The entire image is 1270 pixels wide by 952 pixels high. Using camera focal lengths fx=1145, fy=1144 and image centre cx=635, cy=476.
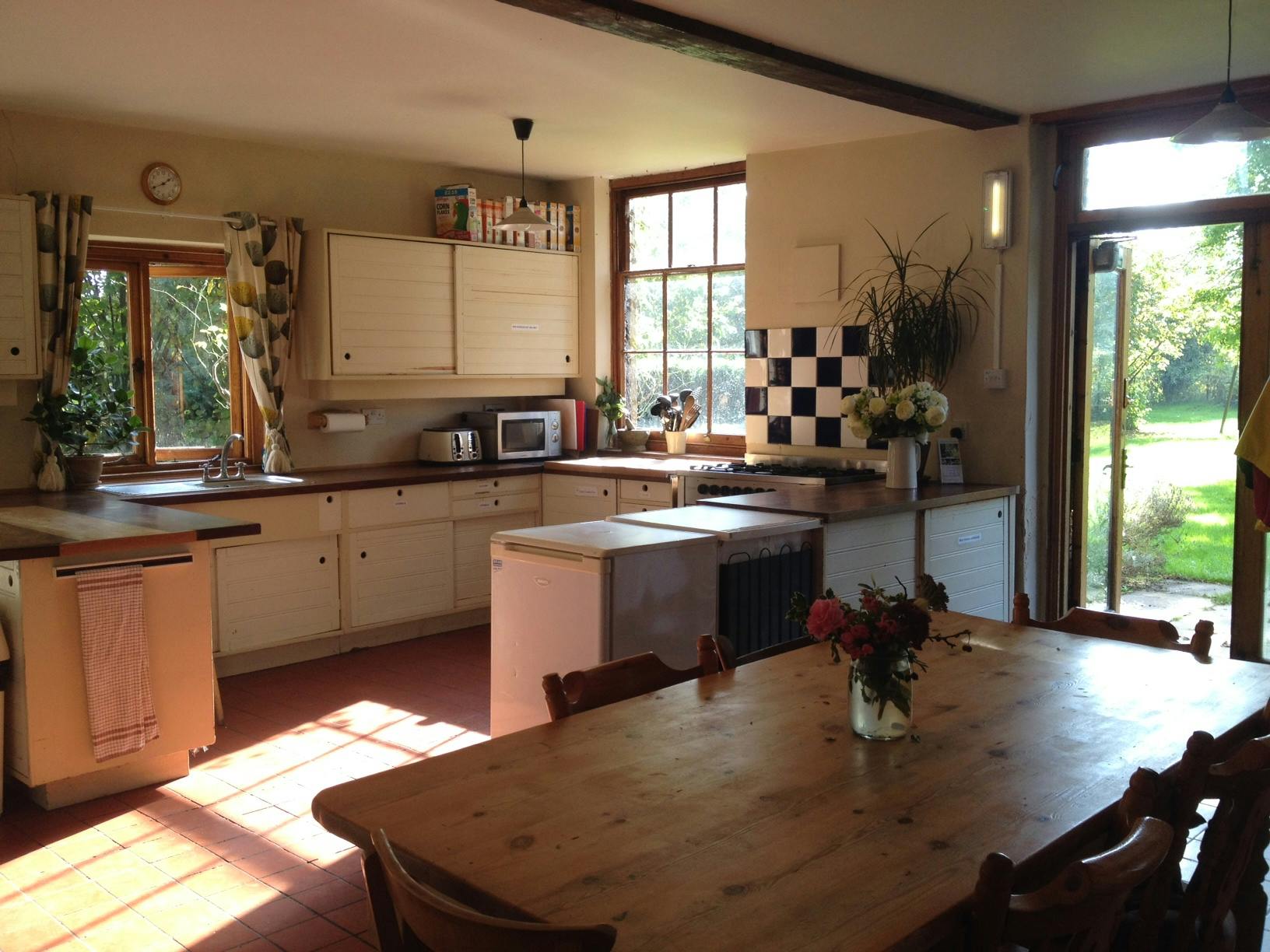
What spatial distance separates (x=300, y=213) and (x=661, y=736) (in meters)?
4.71

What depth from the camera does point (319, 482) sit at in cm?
558

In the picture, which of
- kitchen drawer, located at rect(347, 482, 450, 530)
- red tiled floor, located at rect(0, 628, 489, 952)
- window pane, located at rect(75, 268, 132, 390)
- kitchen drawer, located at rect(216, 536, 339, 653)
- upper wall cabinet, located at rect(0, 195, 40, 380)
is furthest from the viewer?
kitchen drawer, located at rect(347, 482, 450, 530)

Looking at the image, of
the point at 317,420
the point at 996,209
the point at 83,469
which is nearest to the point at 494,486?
the point at 317,420

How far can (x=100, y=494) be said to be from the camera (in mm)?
5016

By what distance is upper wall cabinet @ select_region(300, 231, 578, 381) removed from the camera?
19.5ft

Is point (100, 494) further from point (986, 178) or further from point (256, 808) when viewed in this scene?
point (986, 178)

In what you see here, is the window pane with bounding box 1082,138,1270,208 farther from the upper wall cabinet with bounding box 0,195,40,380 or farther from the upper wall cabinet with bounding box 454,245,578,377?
the upper wall cabinet with bounding box 0,195,40,380

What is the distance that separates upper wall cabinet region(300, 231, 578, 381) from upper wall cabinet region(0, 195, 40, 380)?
4.45 feet

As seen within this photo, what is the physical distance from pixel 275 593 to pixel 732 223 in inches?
127

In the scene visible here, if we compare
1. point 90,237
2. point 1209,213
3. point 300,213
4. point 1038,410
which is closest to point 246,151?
point 300,213

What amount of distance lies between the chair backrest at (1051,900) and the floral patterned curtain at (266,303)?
5055mm

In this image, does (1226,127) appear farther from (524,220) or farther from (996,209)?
(524,220)

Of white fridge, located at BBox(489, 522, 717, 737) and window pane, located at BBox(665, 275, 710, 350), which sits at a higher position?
window pane, located at BBox(665, 275, 710, 350)

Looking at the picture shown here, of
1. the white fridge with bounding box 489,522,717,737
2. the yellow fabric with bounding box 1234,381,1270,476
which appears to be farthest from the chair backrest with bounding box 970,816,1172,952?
the white fridge with bounding box 489,522,717,737
